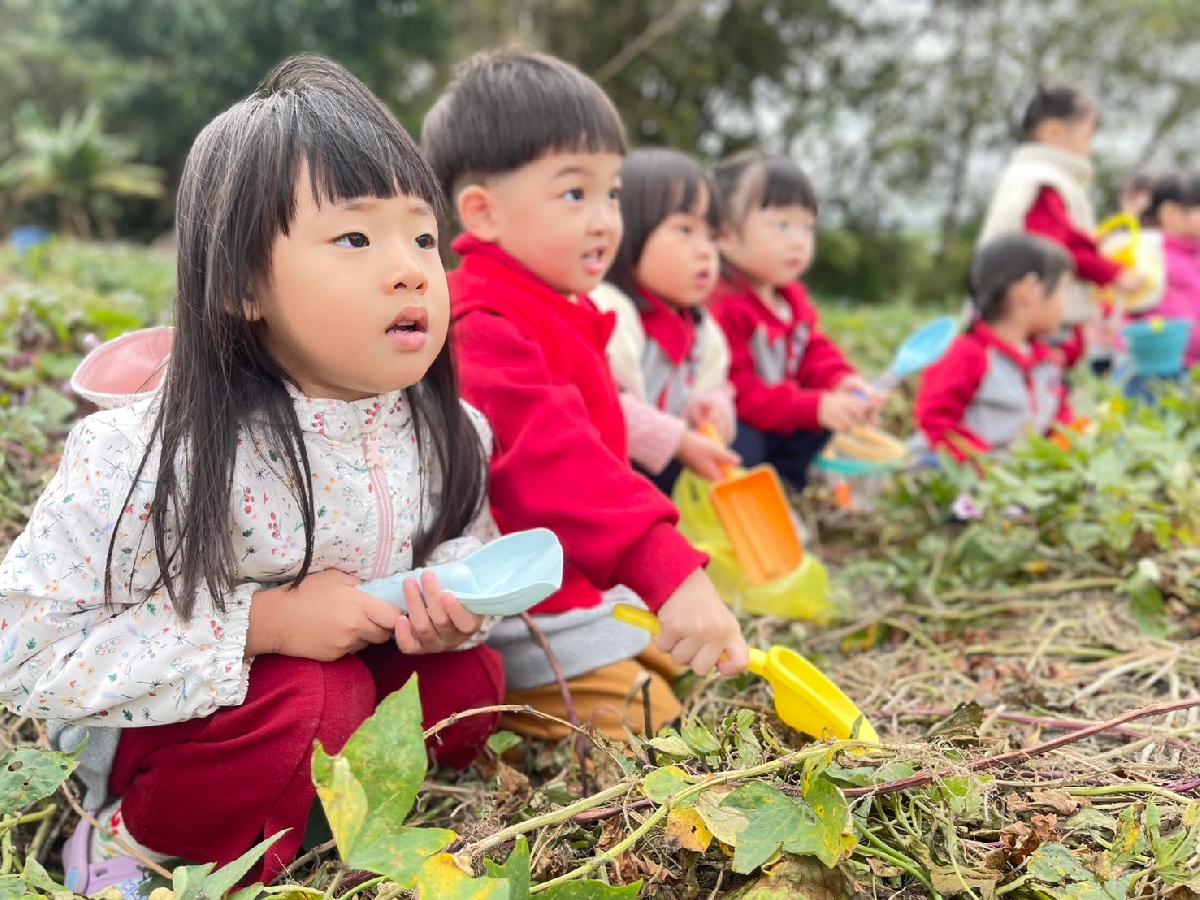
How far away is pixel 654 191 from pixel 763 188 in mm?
484

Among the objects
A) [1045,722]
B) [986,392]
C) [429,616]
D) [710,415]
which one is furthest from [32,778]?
[986,392]

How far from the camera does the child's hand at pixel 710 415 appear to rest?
85.0 inches

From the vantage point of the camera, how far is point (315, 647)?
1.11 m

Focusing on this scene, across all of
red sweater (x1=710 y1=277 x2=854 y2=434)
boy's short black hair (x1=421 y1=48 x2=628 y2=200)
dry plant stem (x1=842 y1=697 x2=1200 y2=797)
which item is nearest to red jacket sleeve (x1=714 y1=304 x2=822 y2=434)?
red sweater (x1=710 y1=277 x2=854 y2=434)

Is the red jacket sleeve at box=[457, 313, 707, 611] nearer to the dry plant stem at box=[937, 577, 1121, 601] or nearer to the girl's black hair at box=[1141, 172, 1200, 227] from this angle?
the dry plant stem at box=[937, 577, 1121, 601]

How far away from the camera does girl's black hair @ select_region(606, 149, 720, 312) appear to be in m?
2.04

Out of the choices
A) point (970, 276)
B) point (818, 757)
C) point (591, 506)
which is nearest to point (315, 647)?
point (591, 506)

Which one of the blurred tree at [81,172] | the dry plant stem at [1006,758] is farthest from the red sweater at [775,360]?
the blurred tree at [81,172]

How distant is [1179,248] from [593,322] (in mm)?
3324

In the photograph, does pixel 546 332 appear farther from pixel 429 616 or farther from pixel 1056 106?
pixel 1056 106

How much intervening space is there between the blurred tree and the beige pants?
11519 millimetres

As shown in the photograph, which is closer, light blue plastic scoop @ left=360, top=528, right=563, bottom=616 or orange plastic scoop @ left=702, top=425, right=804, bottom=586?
light blue plastic scoop @ left=360, top=528, right=563, bottom=616

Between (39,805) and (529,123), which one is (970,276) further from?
(39,805)

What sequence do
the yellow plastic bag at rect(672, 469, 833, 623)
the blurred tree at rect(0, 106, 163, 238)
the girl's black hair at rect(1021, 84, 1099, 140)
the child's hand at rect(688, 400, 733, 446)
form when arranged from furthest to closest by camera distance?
the blurred tree at rect(0, 106, 163, 238) → the girl's black hair at rect(1021, 84, 1099, 140) → the child's hand at rect(688, 400, 733, 446) → the yellow plastic bag at rect(672, 469, 833, 623)
